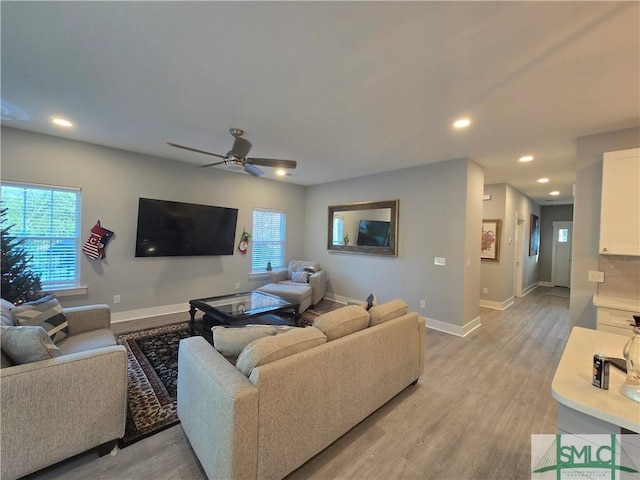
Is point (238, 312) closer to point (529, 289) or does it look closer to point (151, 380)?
point (151, 380)

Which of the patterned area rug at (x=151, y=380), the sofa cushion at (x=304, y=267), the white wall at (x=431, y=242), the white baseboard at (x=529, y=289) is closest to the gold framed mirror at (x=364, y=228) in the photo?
the white wall at (x=431, y=242)

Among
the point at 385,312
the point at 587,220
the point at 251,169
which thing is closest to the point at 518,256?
the point at 587,220

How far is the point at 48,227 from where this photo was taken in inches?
145

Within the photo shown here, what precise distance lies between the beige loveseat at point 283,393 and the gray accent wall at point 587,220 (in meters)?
2.51

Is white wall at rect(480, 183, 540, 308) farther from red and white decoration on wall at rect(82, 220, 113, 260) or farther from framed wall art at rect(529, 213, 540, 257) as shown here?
red and white decoration on wall at rect(82, 220, 113, 260)

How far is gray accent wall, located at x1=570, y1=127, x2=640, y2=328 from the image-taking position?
9.76ft

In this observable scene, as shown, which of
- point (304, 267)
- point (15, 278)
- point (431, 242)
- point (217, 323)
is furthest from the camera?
point (304, 267)

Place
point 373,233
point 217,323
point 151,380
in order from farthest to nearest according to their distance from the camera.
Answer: point 373,233 < point 217,323 < point 151,380

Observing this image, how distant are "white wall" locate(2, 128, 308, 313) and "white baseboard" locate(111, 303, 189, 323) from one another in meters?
0.06

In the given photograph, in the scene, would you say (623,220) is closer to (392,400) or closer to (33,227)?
(392,400)

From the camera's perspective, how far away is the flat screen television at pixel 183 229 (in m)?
4.32

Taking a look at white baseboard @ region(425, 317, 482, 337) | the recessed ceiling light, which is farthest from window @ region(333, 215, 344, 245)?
the recessed ceiling light

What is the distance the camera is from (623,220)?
8.65 feet

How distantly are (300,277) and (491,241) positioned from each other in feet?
13.9
